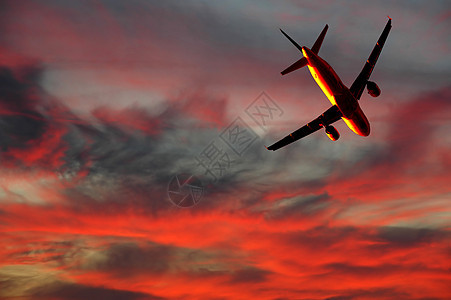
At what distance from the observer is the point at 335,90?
7569cm

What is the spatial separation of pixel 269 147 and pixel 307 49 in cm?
2816

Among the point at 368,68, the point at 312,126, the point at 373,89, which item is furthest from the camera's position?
the point at 312,126

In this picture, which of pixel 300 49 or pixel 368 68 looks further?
pixel 368 68

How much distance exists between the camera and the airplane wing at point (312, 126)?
87188 millimetres

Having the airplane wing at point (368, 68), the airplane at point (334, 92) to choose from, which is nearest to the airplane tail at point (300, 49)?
the airplane at point (334, 92)

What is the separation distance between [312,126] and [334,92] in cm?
1638

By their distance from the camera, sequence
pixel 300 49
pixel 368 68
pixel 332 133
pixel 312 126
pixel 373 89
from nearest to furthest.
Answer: pixel 300 49, pixel 373 89, pixel 368 68, pixel 332 133, pixel 312 126

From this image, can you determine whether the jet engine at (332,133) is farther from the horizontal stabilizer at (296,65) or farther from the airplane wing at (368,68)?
the horizontal stabilizer at (296,65)

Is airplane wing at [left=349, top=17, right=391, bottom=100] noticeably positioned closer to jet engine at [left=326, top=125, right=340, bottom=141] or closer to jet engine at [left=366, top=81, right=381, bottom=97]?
jet engine at [left=366, top=81, right=381, bottom=97]

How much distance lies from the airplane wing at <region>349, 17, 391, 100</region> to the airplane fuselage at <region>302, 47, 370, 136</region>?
13.7 ft

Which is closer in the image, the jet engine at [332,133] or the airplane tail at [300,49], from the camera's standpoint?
the airplane tail at [300,49]

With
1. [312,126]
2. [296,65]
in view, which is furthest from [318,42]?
[312,126]

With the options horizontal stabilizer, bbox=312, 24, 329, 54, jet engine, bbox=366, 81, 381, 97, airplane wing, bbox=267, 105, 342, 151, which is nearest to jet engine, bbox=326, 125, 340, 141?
airplane wing, bbox=267, 105, 342, 151

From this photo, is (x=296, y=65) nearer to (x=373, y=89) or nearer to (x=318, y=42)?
(x=318, y=42)
